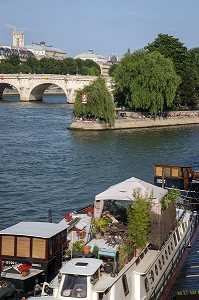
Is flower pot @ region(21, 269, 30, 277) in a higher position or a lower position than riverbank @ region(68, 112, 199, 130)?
lower

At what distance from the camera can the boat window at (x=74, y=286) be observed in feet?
38.1

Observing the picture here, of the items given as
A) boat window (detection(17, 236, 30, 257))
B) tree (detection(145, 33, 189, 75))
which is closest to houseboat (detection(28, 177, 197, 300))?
boat window (detection(17, 236, 30, 257))

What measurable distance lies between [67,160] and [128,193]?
25.9 m

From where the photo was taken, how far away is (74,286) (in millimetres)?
11742

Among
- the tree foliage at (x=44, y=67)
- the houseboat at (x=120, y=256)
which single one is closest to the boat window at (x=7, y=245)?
the houseboat at (x=120, y=256)

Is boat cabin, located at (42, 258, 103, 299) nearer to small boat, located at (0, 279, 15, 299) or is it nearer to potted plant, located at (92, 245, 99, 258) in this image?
small boat, located at (0, 279, 15, 299)

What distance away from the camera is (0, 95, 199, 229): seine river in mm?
28562

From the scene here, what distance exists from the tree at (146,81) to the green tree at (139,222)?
50.5 meters

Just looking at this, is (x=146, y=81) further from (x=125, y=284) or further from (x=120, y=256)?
(x=125, y=284)

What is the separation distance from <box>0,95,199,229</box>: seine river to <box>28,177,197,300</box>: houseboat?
8404 millimetres

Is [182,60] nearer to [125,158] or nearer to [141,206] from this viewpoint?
[125,158]

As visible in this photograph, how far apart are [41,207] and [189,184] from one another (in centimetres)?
682

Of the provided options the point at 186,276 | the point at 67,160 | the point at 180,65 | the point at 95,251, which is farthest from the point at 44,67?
the point at 95,251

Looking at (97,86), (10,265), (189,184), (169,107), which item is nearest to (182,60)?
(169,107)
